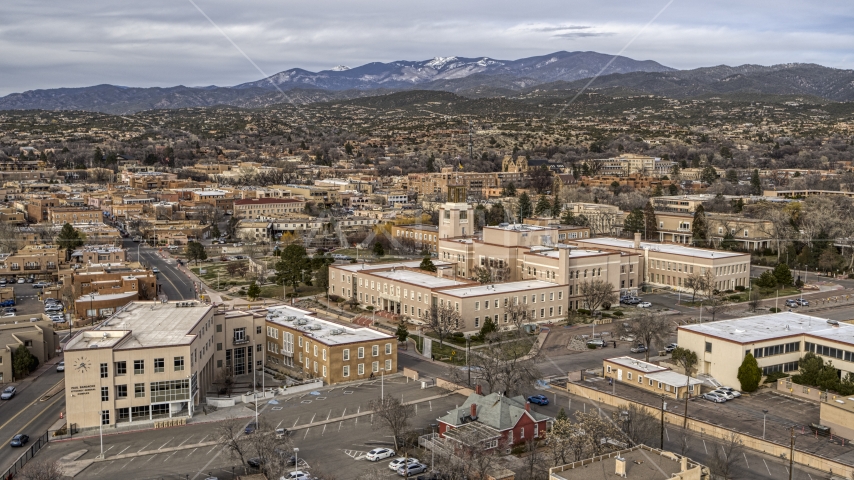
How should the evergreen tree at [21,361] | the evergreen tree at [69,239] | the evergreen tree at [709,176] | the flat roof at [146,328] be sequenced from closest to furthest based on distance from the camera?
the flat roof at [146,328] < the evergreen tree at [21,361] < the evergreen tree at [69,239] < the evergreen tree at [709,176]

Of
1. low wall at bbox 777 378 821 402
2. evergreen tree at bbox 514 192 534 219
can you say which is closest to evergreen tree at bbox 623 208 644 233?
evergreen tree at bbox 514 192 534 219

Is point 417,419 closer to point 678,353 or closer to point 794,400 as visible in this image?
point 678,353

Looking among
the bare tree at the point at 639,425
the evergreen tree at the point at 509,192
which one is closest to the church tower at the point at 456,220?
the bare tree at the point at 639,425

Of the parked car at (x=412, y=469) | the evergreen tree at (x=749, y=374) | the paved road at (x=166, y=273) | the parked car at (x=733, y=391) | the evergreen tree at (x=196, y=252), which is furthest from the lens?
the evergreen tree at (x=196, y=252)

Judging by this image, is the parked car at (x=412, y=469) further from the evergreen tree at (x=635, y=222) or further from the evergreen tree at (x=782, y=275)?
the evergreen tree at (x=635, y=222)

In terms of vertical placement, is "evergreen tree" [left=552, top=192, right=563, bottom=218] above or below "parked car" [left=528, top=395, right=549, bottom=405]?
above

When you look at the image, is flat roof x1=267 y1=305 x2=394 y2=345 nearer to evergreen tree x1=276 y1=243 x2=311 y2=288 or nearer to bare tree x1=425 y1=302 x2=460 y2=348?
bare tree x1=425 y1=302 x2=460 y2=348

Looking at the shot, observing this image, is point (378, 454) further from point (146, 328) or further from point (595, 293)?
point (595, 293)
